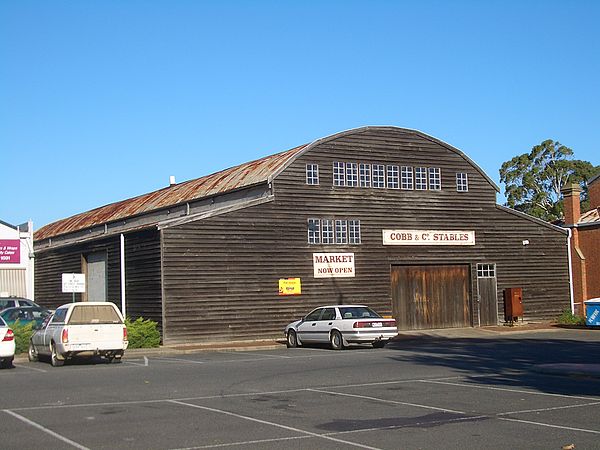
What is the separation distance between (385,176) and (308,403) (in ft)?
72.6

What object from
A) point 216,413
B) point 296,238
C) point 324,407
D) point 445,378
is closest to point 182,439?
point 216,413

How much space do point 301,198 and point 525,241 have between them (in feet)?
39.3

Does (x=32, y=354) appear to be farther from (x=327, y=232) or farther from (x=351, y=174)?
(x=351, y=174)

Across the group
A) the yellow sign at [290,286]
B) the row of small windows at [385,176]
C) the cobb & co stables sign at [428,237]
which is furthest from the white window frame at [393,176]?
the yellow sign at [290,286]

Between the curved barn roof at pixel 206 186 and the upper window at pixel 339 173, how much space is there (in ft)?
3.71

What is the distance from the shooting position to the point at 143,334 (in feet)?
91.9

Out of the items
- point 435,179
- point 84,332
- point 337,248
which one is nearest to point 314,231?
point 337,248

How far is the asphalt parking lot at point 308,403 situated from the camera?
1034 centimetres

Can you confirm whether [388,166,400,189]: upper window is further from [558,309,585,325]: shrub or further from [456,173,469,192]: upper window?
[558,309,585,325]: shrub

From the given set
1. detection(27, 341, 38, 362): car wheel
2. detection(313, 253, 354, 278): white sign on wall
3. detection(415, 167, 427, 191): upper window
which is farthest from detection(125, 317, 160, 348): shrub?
detection(415, 167, 427, 191): upper window

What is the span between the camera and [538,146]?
7938 centimetres

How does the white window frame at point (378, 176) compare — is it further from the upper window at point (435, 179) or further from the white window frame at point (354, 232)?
the upper window at point (435, 179)

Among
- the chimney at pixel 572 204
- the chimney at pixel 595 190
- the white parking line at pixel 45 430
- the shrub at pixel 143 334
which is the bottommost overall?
the white parking line at pixel 45 430

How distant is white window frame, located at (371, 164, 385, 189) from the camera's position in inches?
1361
